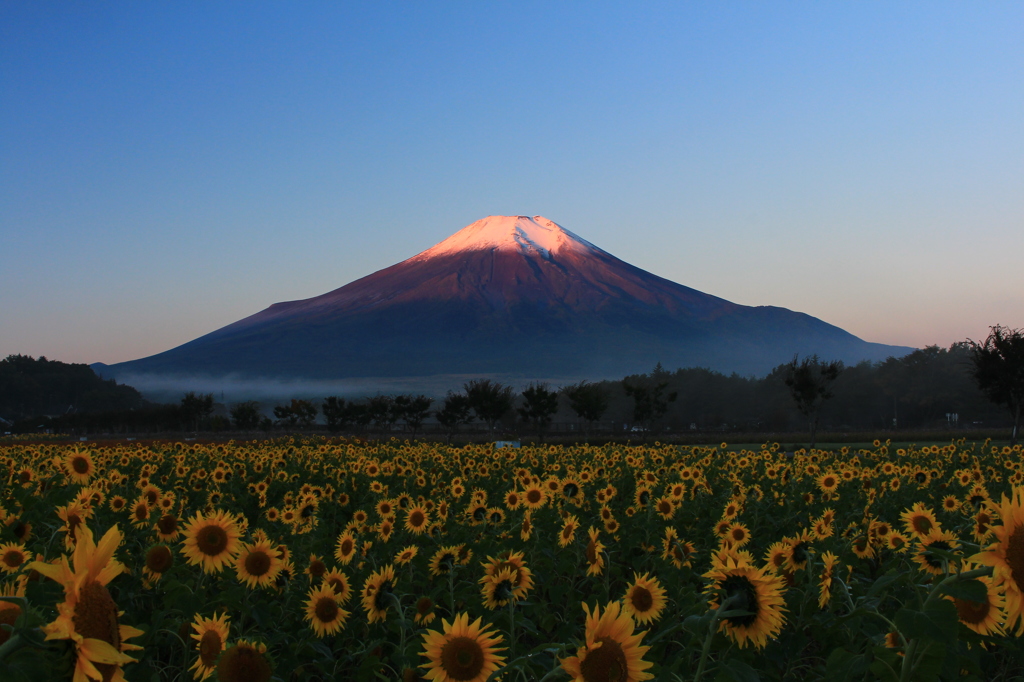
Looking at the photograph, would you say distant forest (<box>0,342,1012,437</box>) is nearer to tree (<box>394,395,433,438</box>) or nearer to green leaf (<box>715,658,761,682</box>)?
tree (<box>394,395,433,438</box>)

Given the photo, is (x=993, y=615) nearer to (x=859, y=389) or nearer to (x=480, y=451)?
(x=480, y=451)

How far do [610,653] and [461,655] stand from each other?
53cm

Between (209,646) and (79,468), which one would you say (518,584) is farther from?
(79,468)

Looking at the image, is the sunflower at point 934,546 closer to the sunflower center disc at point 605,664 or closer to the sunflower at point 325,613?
the sunflower center disc at point 605,664

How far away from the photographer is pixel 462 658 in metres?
2.37

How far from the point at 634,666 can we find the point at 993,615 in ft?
3.56

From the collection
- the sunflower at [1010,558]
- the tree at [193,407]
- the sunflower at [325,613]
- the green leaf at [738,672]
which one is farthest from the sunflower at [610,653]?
the tree at [193,407]

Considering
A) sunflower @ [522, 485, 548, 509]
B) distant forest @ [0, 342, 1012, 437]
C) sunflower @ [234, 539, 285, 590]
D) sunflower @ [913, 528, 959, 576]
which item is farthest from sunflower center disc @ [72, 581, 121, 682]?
distant forest @ [0, 342, 1012, 437]

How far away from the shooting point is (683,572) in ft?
17.4

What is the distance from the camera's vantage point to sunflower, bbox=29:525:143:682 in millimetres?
1408

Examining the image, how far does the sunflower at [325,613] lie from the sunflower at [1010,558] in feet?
10.0

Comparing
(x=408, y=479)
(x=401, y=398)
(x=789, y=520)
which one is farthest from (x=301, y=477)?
(x=401, y=398)

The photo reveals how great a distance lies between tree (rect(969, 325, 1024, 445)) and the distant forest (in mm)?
31138

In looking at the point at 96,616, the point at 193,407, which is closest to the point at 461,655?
→ the point at 96,616
